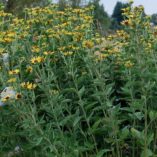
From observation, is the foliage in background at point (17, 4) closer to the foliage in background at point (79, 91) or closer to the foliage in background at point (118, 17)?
the foliage in background at point (118, 17)

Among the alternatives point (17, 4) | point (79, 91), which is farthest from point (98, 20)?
point (17, 4)

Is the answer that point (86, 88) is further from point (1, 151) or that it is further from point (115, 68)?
point (1, 151)

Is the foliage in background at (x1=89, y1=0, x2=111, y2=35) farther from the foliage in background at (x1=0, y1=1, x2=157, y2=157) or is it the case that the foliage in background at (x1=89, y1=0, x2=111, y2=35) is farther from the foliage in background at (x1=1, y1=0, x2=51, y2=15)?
the foliage in background at (x1=1, y1=0, x2=51, y2=15)

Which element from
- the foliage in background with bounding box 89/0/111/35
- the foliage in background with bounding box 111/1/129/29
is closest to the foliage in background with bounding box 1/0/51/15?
the foliage in background with bounding box 89/0/111/35

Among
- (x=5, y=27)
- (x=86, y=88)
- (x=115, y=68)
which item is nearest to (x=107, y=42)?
(x=115, y=68)

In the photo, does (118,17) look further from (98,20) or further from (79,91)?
(79,91)

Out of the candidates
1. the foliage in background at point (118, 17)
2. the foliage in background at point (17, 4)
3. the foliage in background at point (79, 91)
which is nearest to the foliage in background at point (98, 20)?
the foliage in background at point (118, 17)

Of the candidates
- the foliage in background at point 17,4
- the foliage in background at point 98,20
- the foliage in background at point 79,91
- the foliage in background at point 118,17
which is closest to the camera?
the foliage in background at point 79,91

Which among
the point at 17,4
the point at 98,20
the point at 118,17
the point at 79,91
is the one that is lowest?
the point at 118,17

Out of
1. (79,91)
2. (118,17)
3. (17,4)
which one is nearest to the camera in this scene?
Answer: (79,91)

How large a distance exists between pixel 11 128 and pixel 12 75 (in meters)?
0.81

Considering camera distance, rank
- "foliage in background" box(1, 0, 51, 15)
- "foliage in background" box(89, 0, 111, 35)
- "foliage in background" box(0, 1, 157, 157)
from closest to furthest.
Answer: "foliage in background" box(0, 1, 157, 157) < "foliage in background" box(89, 0, 111, 35) < "foliage in background" box(1, 0, 51, 15)

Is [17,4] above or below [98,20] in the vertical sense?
below

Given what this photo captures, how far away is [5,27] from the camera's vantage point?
16.7 ft
